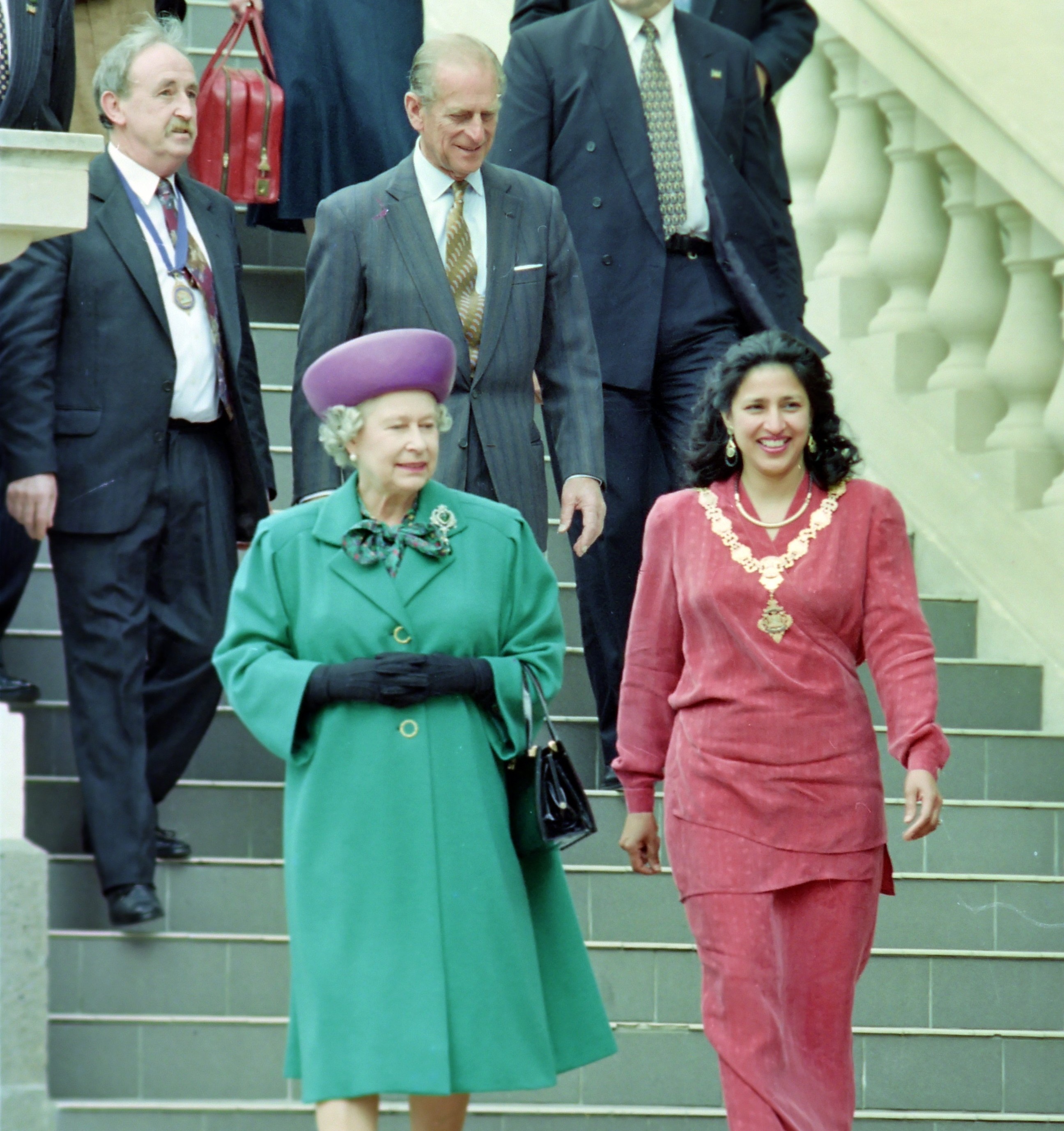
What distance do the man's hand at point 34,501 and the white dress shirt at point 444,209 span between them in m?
1.09

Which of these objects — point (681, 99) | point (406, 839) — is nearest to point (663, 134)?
point (681, 99)

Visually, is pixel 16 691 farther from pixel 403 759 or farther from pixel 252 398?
pixel 403 759

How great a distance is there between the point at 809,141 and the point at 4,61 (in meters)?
3.02

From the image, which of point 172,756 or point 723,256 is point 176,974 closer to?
point 172,756

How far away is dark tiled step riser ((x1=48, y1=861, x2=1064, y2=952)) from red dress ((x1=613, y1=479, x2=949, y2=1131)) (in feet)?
4.07

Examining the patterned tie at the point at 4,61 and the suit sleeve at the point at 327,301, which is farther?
the patterned tie at the point at 4,61

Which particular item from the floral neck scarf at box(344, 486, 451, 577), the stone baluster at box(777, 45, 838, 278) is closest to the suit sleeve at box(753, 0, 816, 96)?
the stone baluster at box(777, 45, 838, 278)

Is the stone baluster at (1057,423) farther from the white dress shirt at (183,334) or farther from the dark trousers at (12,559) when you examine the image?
the dark trousers at (12,559)

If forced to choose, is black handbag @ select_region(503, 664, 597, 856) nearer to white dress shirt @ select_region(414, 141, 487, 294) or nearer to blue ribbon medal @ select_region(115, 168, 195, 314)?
white dress shirt @ select_region(414, 141, 487, 294)

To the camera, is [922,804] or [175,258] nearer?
[922,804]

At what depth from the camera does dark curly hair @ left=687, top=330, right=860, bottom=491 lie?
5105mm

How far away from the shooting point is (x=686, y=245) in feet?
22.1

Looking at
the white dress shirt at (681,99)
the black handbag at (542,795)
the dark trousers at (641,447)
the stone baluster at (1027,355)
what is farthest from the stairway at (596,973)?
the white dress shirt at (681,99)

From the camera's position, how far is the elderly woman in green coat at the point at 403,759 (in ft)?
15.2
